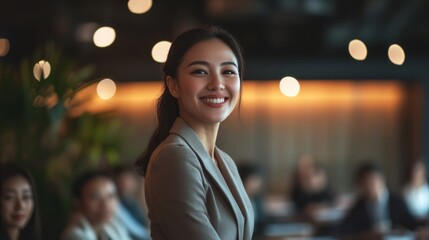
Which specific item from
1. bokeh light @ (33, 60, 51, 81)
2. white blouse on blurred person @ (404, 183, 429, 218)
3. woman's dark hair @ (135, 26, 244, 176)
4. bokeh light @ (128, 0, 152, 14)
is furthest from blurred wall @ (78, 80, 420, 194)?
woman's dark hair @ (135, 26, 244, 176)

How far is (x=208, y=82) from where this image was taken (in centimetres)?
189

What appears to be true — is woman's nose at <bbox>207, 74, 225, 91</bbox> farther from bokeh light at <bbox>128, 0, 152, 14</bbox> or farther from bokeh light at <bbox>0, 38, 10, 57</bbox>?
bokeh light at <bbox>0, 38, 10, 57</bbox>

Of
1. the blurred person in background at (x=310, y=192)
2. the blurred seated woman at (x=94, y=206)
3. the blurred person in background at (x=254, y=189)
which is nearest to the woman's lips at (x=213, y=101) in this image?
the blurred seated woman at (x=94, y=206)

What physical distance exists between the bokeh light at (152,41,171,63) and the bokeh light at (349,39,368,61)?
2.21 m

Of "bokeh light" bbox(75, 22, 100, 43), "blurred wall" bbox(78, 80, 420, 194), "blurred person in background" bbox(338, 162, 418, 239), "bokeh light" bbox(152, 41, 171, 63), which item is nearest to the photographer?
"blurred person in background" bbox(338, 162, 418, 239)

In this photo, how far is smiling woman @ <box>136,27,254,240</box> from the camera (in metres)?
1.79

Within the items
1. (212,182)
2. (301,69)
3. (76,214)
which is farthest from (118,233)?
(301,69)

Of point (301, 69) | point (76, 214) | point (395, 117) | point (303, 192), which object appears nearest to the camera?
point (76, 214)

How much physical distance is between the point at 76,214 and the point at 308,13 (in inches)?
290

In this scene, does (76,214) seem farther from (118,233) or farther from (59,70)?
(59,70)

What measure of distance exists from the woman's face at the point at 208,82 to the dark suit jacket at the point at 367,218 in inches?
193

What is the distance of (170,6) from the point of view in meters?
11.5

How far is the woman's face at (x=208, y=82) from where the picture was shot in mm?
1887

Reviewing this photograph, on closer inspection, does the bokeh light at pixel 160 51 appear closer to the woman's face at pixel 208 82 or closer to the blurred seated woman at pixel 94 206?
the blurred seated woman at pixel 94 206
